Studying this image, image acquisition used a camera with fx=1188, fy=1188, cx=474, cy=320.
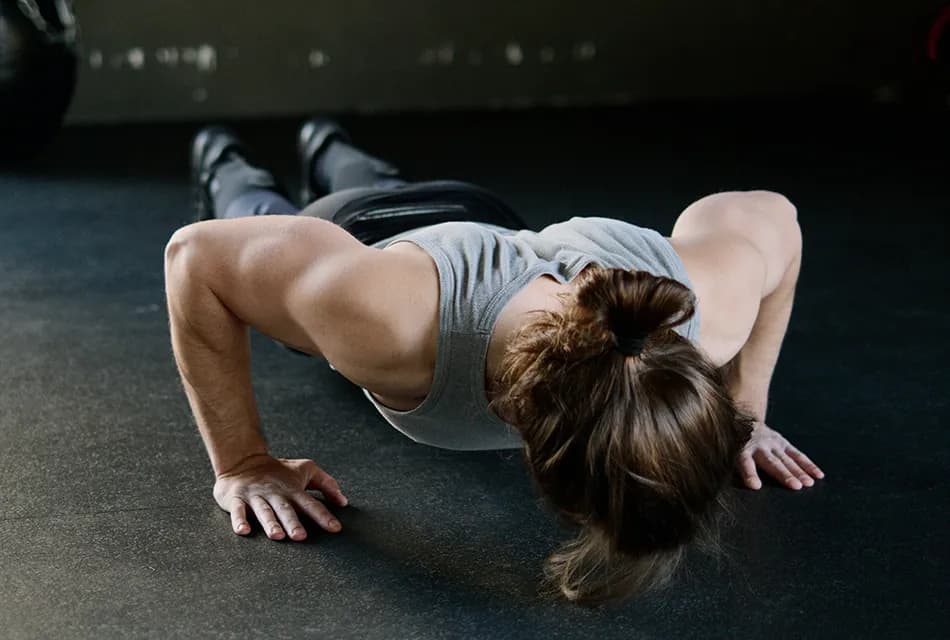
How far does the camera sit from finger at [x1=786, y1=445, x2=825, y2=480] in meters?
1.77

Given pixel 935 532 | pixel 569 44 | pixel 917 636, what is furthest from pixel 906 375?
pixel 569 44

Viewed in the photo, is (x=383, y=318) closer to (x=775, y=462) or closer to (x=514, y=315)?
(x=514, y=315)

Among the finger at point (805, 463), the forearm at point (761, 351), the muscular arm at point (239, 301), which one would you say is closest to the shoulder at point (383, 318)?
Answer: the muscular arm at point (239, 301)

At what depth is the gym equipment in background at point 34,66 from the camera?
367 centimetres

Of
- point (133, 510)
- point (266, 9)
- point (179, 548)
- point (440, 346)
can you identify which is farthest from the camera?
point (266, 9)

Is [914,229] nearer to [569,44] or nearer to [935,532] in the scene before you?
[935,532]

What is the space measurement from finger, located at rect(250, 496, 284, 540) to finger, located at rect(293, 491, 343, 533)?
0.14ft

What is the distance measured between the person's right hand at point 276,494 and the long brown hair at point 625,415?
47 centimetres

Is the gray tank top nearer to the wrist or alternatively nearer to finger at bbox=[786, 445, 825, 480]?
the wrist

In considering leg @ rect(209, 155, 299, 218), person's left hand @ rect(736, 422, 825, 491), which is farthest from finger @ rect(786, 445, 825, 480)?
leg @ rect(209, 155, 299, 218)

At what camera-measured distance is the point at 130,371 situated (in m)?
2.21

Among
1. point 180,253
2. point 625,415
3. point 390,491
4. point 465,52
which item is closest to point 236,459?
point 390,491

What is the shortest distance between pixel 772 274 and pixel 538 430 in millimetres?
579

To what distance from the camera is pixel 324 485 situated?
5.48 feet
